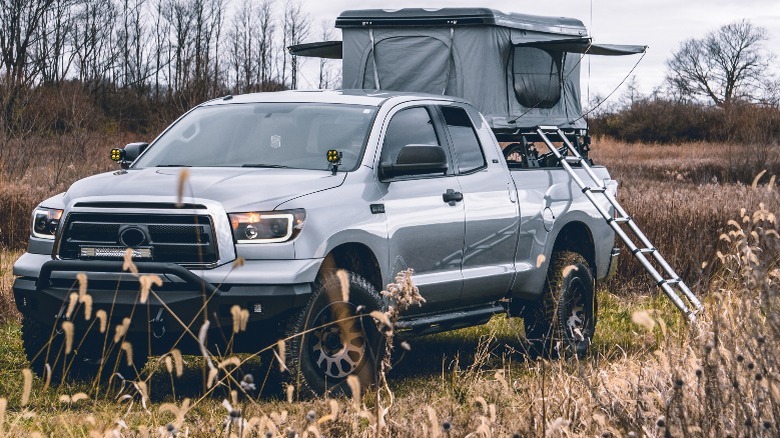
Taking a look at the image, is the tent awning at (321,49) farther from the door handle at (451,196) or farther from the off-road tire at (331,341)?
the off-road tire at (331,341)

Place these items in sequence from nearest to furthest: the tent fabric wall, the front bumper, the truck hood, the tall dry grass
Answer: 1. the front bumper
2. the truck hood
3. the tent fabric wall
4. the tall dry grass

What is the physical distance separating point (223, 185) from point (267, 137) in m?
1.26

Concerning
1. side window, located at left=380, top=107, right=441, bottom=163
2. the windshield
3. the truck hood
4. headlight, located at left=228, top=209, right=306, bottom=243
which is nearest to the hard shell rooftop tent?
side window, located at left=380, top=107, right=441, bottom=163

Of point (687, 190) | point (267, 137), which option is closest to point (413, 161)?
point (267, 137)

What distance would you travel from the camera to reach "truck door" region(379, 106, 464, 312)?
8766 millimetres

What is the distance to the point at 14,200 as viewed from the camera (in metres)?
18.3

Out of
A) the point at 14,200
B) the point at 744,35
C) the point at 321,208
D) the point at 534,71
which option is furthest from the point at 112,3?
the point at 321,208

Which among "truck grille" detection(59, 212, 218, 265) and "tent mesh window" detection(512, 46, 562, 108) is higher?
"tent mesh window" detection(512, 46, 562, 108)

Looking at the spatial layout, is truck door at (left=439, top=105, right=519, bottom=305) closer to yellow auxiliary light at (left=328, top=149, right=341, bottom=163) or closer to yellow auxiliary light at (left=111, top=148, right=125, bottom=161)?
yellow auxiliary light at (left=328, top=149, right=341, bottom=163)

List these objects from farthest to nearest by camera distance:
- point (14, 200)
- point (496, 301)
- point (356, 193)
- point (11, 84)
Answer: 1. point (11, 84)
2. point (14, 200)
3. point (496, 301)
4. point (356, 193)

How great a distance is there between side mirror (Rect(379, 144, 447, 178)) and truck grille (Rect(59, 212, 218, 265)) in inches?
62.7

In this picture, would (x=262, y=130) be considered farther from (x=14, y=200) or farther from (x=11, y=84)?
(x=11, y=84)

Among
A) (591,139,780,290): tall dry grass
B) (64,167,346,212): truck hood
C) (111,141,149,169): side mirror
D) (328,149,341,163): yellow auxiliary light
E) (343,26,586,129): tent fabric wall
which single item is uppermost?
(343,26,586,129): tent fabric wall

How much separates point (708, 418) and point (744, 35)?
98805 mm
